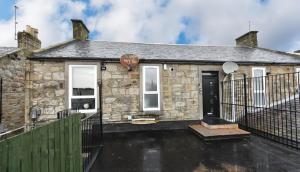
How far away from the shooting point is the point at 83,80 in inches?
281

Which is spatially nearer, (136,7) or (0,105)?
(0,105)

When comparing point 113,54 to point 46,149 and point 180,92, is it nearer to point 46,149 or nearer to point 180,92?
point 180,92

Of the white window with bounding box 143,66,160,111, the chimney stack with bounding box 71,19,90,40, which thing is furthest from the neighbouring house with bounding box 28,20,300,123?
the chimney stack with bounding box 71,19,90,40

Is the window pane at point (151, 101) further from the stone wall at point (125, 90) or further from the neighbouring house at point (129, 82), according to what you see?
the stone wall at point (125, 90)

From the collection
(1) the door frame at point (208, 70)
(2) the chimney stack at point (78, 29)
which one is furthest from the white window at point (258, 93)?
(2) the chimney stack at point (78, 29)

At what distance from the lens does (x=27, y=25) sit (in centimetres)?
840

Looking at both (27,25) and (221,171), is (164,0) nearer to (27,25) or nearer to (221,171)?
(27,25)

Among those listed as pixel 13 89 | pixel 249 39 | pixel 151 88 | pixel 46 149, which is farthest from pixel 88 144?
pixel 249 39

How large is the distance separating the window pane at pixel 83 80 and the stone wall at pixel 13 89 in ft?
6.36

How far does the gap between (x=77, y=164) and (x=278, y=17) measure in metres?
20.8

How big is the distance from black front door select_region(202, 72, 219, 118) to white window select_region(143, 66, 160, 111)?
2456mm

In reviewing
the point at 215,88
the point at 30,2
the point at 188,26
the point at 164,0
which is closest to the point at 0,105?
the point at 30,2

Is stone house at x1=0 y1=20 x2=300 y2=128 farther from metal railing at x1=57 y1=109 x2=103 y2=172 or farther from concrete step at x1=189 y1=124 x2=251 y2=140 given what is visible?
metal railing at x1=57 y1=109 x2=103 y2=172

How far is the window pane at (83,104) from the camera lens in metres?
7.04
